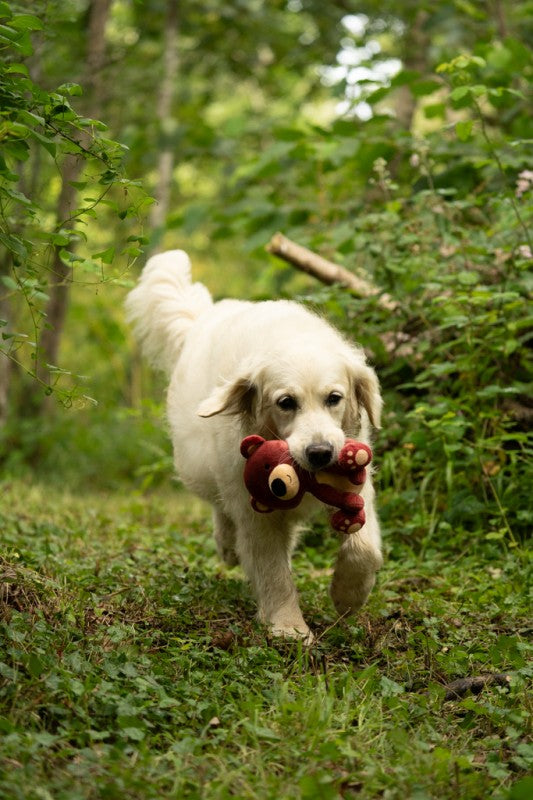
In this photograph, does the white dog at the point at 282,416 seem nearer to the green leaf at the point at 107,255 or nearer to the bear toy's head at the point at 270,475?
the bear toy's head at the point at 270,475

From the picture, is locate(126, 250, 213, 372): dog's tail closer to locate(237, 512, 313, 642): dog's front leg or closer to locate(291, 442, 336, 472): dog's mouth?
locate(237, 512, 313, 642): dog's front leg

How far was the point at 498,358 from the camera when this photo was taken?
5.05 metres

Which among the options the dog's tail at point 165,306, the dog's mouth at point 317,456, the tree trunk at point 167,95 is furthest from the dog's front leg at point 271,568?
the tree trunk at point 167,95

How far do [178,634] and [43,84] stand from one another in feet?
17.8

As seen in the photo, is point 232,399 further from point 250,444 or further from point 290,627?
point 290,627

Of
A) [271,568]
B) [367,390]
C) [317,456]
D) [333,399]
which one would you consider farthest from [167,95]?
[317,456]

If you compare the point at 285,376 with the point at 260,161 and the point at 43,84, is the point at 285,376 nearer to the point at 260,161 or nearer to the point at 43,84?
the point at 260,161

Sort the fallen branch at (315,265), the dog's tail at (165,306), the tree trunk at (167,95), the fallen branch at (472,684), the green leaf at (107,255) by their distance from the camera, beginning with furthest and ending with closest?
the tree trunk at (167,95)
the fallen branch at (315,265)
the dog's tail at (165,306)
the green leaf at (107,255)
the fallen branch at (472,684)

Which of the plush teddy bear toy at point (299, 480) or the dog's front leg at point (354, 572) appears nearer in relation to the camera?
the plush teddy bear toy at point (299, 480)

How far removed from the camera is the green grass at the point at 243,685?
228 cm

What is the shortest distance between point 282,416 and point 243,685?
1.09 meters

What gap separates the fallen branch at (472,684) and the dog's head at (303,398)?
89cm

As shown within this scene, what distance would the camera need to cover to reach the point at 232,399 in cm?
371

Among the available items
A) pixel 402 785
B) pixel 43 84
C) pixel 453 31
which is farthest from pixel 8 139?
pixel 453 31
